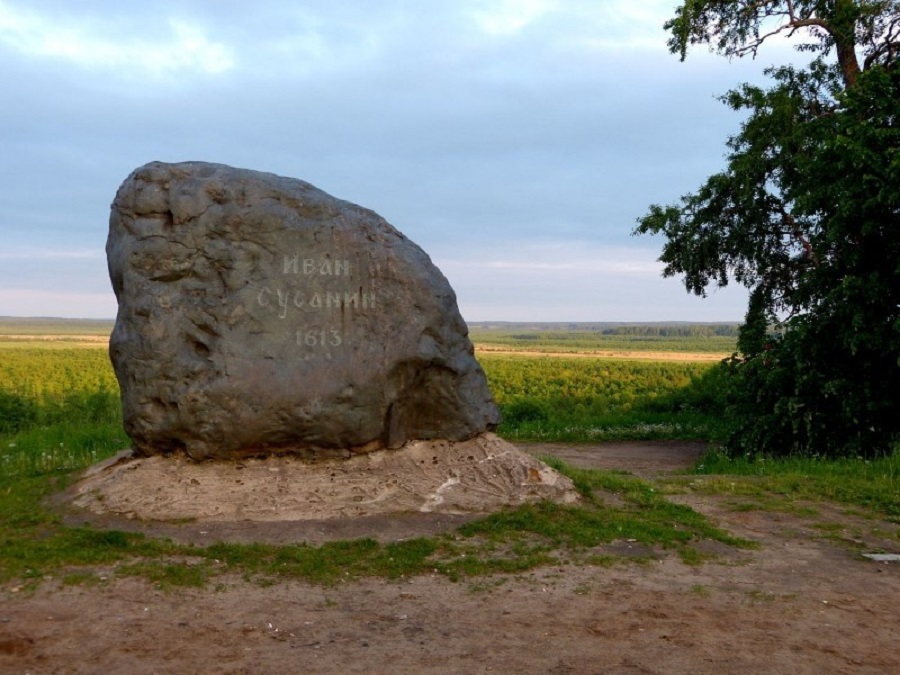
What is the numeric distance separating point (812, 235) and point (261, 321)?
36.8 feet

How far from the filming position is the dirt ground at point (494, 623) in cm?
553

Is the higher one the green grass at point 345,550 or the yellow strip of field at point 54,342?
the yellow strip of field at point 54,342

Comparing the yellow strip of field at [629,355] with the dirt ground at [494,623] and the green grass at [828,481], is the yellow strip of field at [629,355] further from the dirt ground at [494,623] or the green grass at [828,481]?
the dirt ground at [494,623]

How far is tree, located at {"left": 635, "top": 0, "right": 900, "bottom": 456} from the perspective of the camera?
13242 mm

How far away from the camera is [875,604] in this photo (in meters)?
6.86

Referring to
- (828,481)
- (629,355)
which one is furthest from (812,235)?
(629,355)

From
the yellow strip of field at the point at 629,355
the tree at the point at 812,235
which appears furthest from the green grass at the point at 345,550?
the yellow strip of field at the point at 629,355

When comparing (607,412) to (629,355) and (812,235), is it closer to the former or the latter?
(812,235)

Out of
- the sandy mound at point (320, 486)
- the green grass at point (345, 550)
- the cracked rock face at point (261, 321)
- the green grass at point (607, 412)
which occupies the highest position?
the cracked rock face at point (261, 321)

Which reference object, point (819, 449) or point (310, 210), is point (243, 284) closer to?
point (310, 210)

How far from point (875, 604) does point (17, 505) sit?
8.56 meters

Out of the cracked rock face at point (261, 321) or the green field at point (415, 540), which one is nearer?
the green field at point (415, 540)

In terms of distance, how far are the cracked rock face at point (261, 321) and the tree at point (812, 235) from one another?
7.33 meters

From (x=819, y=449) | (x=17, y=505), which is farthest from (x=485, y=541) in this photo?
(x=819, y=449)
